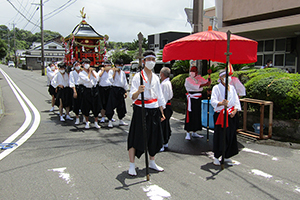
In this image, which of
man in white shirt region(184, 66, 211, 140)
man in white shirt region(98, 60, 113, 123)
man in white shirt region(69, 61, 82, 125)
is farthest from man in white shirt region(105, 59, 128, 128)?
man in white shirt region(184, 66, 211, 140)

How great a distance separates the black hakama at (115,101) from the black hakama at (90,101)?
0.30m

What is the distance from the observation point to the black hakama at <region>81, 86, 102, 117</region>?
25.7 ft

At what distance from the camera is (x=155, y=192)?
3.80 meters

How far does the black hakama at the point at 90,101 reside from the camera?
7848 millimetres

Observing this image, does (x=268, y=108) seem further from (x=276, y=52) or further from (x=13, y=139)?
(x=276, y=52)

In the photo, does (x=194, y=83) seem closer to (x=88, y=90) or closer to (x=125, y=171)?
(x=125, y=171)

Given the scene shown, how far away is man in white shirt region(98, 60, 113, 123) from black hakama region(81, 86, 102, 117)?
13.1 inches

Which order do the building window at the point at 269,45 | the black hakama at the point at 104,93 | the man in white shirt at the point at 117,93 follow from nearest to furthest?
the man in white shirt at the point at 117,93, the black hakama at the point at 104,93, the building window at the point at 269,45

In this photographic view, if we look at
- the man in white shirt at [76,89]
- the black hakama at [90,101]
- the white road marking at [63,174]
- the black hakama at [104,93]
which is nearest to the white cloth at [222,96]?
the white road marking at [63,174]

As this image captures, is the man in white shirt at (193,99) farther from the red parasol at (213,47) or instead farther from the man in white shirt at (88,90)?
the man in white shirt at (88,90)

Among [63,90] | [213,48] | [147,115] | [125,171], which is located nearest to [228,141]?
[147,115]

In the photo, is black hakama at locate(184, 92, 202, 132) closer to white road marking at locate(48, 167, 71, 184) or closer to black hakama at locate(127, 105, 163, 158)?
black hakama at locate(127, 105, 163, 158)

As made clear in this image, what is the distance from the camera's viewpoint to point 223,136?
4.80 metres

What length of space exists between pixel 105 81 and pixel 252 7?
9709 millimetres
